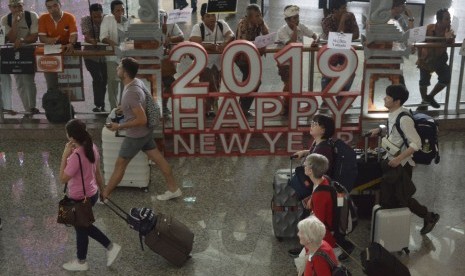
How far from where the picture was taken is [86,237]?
5.91 metres

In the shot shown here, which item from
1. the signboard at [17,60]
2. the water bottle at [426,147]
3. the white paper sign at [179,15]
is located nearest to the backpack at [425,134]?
the water bottle at [426,147]

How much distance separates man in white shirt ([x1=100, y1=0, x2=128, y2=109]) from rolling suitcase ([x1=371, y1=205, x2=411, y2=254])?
4.23 metres

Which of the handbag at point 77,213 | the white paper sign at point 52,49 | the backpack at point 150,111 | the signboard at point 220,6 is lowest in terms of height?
the handbag at point 77,213

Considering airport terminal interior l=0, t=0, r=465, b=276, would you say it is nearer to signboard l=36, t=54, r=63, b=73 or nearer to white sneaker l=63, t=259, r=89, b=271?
white sneaker l=63, t=259, r=89, b=271

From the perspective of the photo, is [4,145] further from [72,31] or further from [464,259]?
[464,259]

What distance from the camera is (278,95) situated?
8.35 metres

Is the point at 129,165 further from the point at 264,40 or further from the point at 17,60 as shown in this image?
the point at 17,60

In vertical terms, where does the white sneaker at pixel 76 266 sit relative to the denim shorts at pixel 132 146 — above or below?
below

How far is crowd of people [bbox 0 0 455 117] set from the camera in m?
9.12

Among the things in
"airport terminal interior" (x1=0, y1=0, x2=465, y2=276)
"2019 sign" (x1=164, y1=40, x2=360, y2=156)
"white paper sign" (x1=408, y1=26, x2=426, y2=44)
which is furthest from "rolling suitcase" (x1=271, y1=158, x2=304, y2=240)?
"white paper sign" (x1=408, y1=26, x2=426, y2=44)

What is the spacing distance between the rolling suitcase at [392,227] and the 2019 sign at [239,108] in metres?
2.49

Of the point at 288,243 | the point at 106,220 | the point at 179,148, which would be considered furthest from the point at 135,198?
the point at 288,243

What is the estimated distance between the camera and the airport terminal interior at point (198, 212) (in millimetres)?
6141

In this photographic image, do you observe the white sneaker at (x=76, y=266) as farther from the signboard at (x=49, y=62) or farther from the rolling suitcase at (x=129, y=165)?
the signboard at (x=49, y=62)
